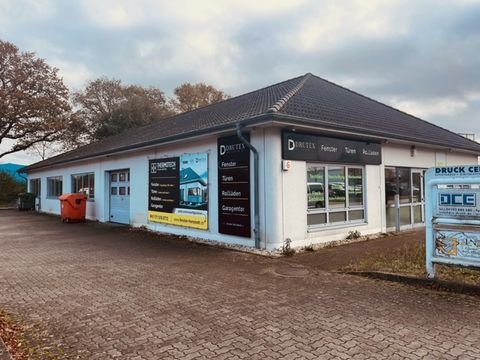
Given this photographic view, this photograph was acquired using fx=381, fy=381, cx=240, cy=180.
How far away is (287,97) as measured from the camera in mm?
10484

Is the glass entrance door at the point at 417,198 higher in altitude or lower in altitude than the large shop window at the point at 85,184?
lower

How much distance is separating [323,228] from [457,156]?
9.15 m

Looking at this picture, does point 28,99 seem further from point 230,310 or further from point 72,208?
point 230,310

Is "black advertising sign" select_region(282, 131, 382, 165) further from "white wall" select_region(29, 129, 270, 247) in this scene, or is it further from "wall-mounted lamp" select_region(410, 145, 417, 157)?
"wall-mounted lamp" select_region(410, 145, 417, 157)

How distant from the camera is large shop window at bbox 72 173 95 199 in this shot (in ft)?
59.6

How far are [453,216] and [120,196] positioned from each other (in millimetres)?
12892

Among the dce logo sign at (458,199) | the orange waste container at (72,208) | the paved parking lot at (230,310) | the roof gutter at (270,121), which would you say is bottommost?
the paved parking lot at (230,310)

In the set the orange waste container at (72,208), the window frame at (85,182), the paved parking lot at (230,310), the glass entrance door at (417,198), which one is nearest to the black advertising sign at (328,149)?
the glass entrance door at (417,198)

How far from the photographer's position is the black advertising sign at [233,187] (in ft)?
31.0

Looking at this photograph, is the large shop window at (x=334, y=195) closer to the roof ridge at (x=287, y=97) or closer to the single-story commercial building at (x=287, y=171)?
the single-story commercial building at (x=287, y=171)

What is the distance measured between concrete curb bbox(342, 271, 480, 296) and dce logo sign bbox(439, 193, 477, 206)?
1202mm

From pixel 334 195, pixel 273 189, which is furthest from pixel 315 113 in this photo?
pixel 273 189

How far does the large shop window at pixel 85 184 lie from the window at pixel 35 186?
8454 millimetres

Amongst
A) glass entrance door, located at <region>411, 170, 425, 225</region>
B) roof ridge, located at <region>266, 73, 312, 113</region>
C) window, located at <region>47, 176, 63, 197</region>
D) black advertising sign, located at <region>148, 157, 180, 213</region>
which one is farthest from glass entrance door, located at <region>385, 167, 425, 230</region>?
window, located at <region>47, 176, 63, 197</region>
